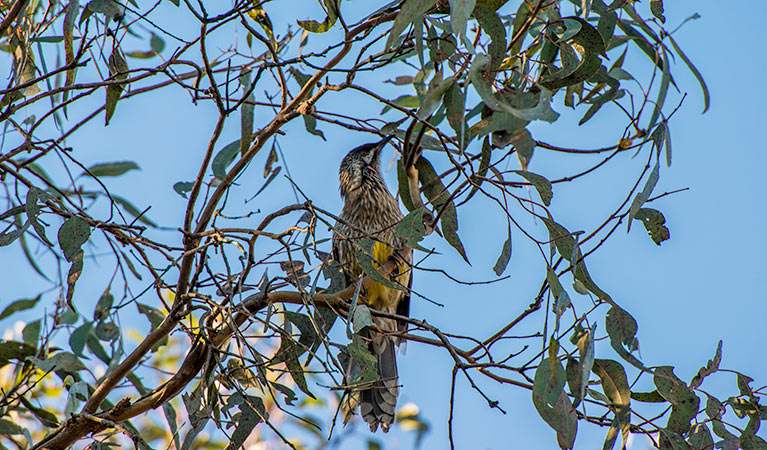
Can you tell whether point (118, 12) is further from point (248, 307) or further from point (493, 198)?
point (493, 198)

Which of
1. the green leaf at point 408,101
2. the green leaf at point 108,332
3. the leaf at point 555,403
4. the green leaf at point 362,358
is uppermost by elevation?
the green leaf at point 408,101

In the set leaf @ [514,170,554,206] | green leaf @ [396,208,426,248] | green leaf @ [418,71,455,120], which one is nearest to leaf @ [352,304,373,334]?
green leaf @ [396,208,426,248]

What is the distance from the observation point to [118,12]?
5.85 feet

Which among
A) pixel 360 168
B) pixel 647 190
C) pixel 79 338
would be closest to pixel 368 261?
pixel 647 190

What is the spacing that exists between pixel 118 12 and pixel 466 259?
38.0 inches

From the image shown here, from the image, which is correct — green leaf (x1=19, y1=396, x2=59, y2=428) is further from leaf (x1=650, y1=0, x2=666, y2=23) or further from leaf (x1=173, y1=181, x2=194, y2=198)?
leaf (x1=650, y1=0, x2=666, y2=23)

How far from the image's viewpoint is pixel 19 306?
2.70 meters

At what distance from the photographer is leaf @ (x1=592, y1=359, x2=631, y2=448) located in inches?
63.7

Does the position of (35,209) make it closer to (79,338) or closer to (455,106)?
(79,338)

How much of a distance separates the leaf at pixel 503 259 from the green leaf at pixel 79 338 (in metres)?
1.47

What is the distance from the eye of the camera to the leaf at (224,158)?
213 cm

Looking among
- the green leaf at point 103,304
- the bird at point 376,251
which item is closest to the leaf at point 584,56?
the bird at point 376,251

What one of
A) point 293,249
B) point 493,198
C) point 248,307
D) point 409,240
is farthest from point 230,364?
point 493,198

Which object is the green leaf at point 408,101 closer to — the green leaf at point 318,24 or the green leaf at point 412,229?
the green leaf at point 318,24
